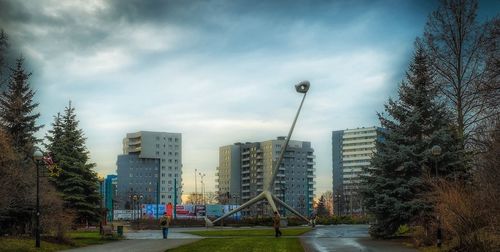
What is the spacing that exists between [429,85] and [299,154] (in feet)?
522

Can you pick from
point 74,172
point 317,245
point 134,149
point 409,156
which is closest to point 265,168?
point 134,149

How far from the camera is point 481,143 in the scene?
3130 cm

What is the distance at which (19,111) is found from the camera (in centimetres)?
3984

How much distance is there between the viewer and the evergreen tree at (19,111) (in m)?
38.7

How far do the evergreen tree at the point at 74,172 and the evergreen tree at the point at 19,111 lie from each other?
6.27ft

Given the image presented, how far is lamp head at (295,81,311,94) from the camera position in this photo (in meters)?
54.9

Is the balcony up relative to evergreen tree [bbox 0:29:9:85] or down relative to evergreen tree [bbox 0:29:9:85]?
up

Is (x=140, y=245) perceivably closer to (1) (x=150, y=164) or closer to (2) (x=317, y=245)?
(2) (x=317, y=245)

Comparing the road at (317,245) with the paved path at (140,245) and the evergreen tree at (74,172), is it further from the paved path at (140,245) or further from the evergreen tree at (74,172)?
the evergreen tree at (74,172)

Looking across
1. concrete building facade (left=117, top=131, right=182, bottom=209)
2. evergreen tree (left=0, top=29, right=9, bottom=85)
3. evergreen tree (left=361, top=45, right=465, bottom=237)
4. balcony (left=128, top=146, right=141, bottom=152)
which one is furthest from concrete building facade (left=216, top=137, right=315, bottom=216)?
evergreen tree (left=361, top=45, right=465, bottom=237)

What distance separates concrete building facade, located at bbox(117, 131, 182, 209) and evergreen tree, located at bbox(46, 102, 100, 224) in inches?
5501

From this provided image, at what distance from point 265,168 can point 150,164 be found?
36.6 m

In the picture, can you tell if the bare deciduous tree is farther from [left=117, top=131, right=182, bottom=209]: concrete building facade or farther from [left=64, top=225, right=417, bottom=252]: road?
[left=117, top=131, right=182, bottom=209]: concrete building facade

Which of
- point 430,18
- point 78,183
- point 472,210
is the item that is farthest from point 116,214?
point 472,210
